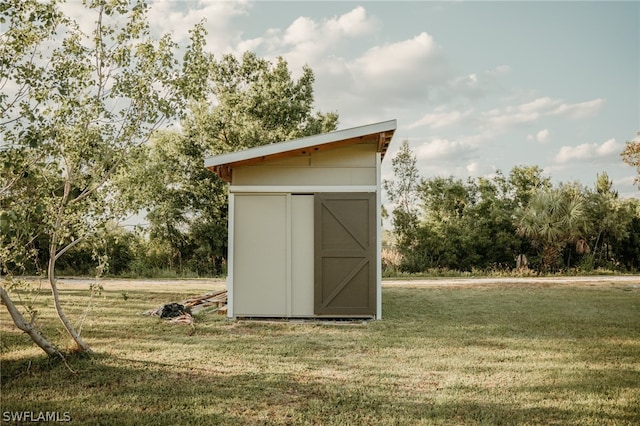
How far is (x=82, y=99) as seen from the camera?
5902 millimetres

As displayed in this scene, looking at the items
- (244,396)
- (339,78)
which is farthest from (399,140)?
(244,396)

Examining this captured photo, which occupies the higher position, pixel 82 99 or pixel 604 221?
pixel 82 99

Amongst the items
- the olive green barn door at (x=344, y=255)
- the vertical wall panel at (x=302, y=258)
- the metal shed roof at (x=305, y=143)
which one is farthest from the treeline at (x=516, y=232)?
the metal shed roof at (x=305, y=143)

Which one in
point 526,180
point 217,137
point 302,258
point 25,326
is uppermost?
point 217,137

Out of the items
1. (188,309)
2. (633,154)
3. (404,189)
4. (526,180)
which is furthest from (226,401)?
(526,180)

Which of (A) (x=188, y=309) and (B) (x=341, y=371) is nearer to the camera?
(B) (x=341, y=371)

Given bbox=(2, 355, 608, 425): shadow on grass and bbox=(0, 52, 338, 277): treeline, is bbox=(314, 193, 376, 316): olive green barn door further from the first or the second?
bbox=(0, 52, 338, 277): treeline

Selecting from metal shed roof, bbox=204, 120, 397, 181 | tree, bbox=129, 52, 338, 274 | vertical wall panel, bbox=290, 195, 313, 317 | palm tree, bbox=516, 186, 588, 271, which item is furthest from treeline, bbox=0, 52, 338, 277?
palm tree, bbox=516, 186, 588, 271

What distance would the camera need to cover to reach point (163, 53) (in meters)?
6.22

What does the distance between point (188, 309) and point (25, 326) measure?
13.7 ft

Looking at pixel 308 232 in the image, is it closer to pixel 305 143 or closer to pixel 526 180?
pixel 305 143

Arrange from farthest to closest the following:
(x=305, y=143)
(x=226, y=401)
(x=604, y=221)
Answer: (x=604, y=221)
(x=305, y=143)
(x=226, y=401)

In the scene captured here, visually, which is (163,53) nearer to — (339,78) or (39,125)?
(39,125)

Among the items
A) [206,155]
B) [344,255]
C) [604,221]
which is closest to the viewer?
[344,255]
